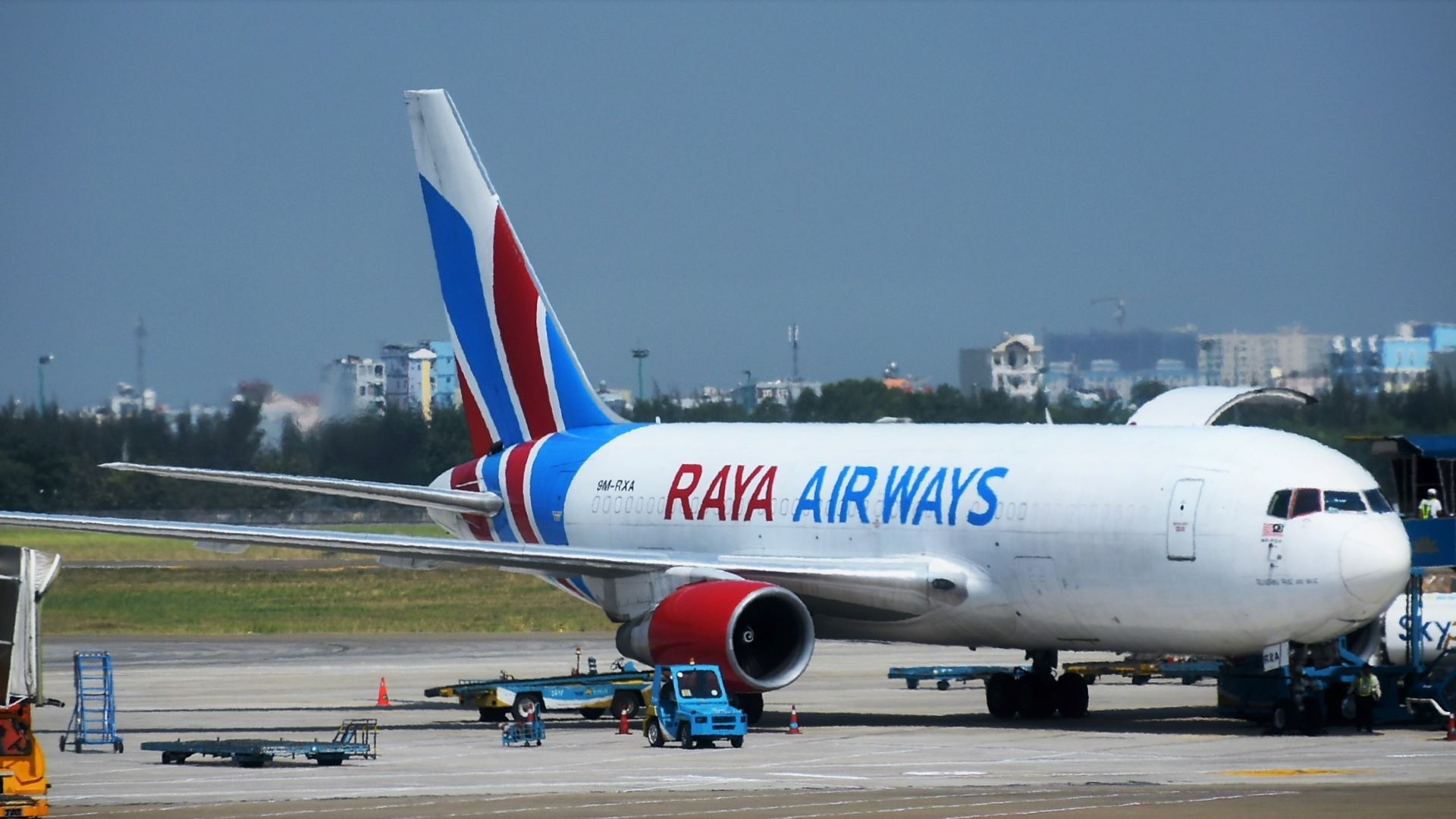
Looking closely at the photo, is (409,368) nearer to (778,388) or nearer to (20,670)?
(778,388)

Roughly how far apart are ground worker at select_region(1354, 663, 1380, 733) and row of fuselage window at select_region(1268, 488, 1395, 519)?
2.63 meters

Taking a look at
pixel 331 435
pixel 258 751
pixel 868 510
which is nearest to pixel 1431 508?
pixel 868 510

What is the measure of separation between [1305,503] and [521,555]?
35.9 feet

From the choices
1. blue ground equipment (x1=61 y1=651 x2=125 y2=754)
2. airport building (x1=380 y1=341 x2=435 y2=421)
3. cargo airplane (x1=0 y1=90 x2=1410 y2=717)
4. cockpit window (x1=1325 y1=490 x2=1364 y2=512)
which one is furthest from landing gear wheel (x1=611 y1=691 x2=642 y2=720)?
airport building (x1=380 y1=341 x2=435 y2=421)

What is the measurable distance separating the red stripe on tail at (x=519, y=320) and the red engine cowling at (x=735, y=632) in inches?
337

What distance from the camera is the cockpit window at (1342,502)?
2792 centimetres

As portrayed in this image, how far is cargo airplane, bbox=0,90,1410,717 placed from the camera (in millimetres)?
28141

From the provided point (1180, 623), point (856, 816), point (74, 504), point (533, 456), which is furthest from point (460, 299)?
point (74, 504)

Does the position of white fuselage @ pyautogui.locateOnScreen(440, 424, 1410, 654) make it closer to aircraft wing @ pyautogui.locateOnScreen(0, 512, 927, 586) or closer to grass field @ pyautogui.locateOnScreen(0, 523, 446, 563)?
aircraft wing @ pyautogui.locateOnScreen(0, 512, 927, 586)

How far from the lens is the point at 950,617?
31469mm

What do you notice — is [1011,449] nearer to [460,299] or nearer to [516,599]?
[460,299]

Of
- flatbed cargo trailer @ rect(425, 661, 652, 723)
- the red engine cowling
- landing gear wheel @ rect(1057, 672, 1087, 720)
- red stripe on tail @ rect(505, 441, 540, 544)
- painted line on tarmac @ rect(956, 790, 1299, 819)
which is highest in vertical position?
red stripe on tail @ rect(505, 441, 540, 544)

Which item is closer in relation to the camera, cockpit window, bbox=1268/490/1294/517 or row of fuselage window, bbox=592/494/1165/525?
cockpit window, bbox=1268/490/1294/517

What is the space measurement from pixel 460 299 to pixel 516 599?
25437 millimetres
